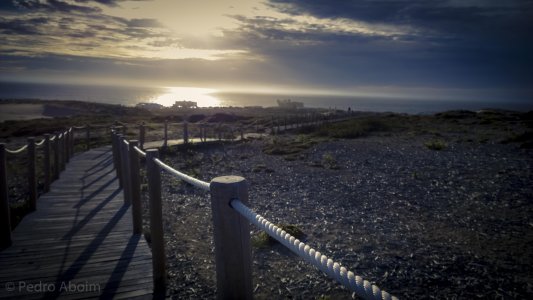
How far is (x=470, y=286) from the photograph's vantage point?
5168 millimetres

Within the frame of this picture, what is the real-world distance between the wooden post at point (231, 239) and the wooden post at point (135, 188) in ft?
12.4

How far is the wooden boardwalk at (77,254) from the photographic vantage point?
13.3 feet

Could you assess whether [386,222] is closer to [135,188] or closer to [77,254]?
[135,188]

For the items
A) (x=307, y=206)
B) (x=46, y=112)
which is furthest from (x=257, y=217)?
(x=46, y=112)

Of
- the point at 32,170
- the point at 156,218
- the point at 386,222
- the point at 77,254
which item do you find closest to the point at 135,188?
the point at 77,254

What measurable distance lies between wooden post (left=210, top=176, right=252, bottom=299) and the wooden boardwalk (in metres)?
2.28

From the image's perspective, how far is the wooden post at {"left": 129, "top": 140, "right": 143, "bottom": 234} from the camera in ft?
18.4

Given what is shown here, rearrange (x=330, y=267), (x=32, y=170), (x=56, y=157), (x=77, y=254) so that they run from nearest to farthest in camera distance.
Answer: (x=330, y=267)
(x=77, y=254)
(x=32, y=170)
(x=56, y=157)

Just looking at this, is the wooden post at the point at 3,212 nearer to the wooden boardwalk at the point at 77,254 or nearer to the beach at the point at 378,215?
the wooden boardwalk at the point at 77,254

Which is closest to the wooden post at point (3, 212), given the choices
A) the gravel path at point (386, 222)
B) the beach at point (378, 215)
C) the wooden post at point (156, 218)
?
the beach at point (378, 215)

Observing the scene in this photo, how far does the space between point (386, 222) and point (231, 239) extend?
6741 millimetres

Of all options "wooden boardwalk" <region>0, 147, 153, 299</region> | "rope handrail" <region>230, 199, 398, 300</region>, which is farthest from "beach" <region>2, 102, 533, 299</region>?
"rope handrail" <region>230, 199, 398, 300</region>

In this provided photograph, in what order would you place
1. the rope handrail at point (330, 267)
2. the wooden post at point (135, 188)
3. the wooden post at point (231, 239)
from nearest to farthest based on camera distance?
the rope handrail at point (330, 267) → the wooden post at point (231, 239) → the wooden post at point (135, 188)

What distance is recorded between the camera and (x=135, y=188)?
558cm
